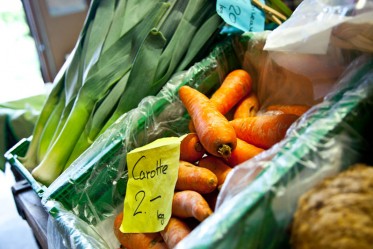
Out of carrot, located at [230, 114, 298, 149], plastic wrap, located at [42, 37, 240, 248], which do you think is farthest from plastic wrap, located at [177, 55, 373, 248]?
plastic wrap, located at [42, 37, 240, 248]

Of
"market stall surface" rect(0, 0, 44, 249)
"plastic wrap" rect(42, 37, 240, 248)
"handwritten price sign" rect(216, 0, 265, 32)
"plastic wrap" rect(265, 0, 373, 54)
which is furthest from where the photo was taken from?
"market stall surface" rect(0, 0, 44, 249)

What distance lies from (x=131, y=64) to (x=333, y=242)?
73 cm

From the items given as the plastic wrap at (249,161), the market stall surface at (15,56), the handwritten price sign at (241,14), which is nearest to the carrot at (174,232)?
the plastic wrap at (249,161)

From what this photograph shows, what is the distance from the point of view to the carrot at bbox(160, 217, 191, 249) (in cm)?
57

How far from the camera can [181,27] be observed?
91cm

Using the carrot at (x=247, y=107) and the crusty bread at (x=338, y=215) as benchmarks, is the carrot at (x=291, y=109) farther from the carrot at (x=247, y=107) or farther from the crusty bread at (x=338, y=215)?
the crusty bread at (x=338, y=215)

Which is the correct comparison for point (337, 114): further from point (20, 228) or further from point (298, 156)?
point (20, 228)

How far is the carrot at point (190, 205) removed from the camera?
55 cm

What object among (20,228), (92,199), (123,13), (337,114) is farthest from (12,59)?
(337,114)

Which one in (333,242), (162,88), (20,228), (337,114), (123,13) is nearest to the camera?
(333,242)

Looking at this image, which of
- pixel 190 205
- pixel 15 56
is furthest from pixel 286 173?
pixel 15 56

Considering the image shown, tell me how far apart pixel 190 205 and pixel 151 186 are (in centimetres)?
11

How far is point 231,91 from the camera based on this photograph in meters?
0.79

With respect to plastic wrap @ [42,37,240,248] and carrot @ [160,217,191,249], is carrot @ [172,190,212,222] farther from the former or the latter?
plastic wrap @ [42,37,240,248]
